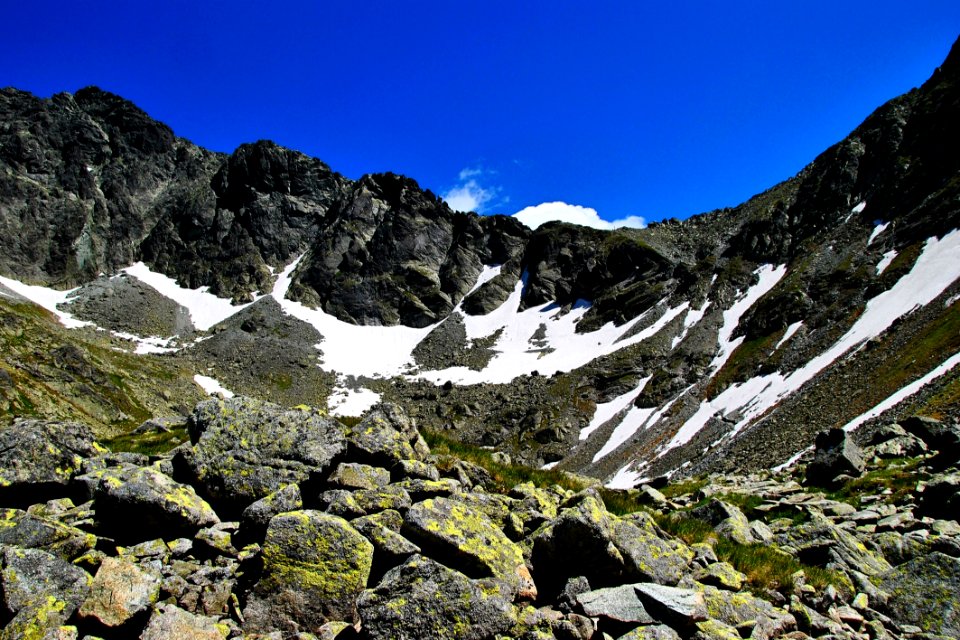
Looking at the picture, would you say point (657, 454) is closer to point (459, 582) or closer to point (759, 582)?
point (759, 582)

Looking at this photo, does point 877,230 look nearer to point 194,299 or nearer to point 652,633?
point 652,633

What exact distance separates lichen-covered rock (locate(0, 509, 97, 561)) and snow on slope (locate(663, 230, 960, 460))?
5231 centimetres

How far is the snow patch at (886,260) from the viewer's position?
228 feet

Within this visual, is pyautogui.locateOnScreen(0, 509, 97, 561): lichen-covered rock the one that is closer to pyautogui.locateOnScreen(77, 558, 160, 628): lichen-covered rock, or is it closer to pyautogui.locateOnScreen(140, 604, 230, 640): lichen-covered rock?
pyautogui.locateOnScreen(77, 558, 160, 628): lichen-covered rock

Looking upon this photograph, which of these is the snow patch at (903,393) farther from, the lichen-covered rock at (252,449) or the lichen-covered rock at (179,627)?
the lichen-covered rock at (179,627)

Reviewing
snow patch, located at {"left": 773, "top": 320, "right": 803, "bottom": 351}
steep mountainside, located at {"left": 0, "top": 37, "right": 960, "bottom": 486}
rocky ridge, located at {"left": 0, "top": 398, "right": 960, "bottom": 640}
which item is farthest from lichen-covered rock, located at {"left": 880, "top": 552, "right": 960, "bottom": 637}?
snow patch, located at {"left": 773, "top": 320, "right": 803, "bottom": 351}

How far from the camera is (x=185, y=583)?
609 centimetres

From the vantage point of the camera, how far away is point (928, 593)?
8.18 metres

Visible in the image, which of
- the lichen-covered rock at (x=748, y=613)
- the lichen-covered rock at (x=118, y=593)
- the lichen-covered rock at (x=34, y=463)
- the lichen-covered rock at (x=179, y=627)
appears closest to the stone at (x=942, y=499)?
the lichen-covered rock at (x=748, y=613)

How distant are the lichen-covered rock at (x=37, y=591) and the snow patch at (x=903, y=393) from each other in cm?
4135

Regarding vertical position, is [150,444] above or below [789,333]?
below

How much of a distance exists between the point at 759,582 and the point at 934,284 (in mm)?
65450

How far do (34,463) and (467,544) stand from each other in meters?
7.38

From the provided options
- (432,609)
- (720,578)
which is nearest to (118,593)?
(432,609)
